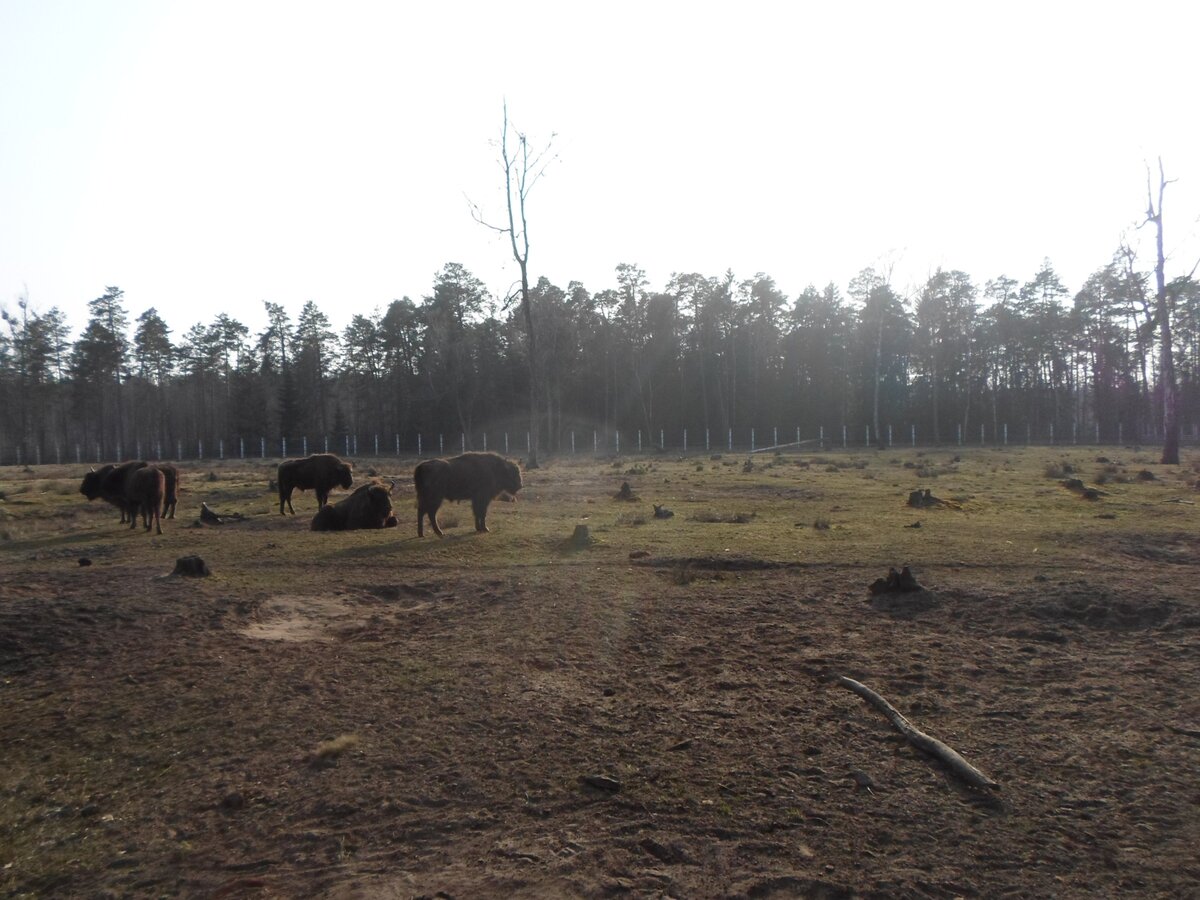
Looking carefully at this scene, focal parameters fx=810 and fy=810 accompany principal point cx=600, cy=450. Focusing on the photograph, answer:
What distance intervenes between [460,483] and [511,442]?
171 ft

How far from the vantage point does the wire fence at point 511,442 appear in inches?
2534

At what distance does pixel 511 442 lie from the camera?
2672 inches

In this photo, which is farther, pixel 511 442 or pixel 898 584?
pixel 511 442

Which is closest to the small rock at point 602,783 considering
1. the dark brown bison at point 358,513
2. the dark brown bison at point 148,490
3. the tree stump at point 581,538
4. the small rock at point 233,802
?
the small rock at point 233,802

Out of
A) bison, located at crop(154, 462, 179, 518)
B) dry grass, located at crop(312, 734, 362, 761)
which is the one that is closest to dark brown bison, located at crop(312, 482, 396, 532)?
bison, located at crop(154, 462, 179, 518)

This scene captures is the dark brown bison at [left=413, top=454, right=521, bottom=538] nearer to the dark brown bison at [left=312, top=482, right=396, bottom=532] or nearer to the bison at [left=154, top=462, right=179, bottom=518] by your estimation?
the dark brown bison at [left=312, top=482, right=396, bottom=532]

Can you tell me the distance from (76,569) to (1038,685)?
12.9m

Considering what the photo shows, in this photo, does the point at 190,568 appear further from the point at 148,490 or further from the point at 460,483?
the point at 148,490

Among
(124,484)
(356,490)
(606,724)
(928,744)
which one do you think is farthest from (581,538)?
(124,484)

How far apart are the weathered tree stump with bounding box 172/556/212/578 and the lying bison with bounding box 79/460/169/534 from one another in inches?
258

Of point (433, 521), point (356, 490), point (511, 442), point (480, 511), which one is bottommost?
point (433, 521)

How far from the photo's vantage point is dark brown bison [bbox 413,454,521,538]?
15.8 m

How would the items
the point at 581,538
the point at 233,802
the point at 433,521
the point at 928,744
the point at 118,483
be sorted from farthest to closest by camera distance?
the point at 118,483, the point at 433,521, the point at 581,538, the point at 928,744, the point at 233,802

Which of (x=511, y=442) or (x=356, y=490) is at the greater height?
(x=511, y=442)
